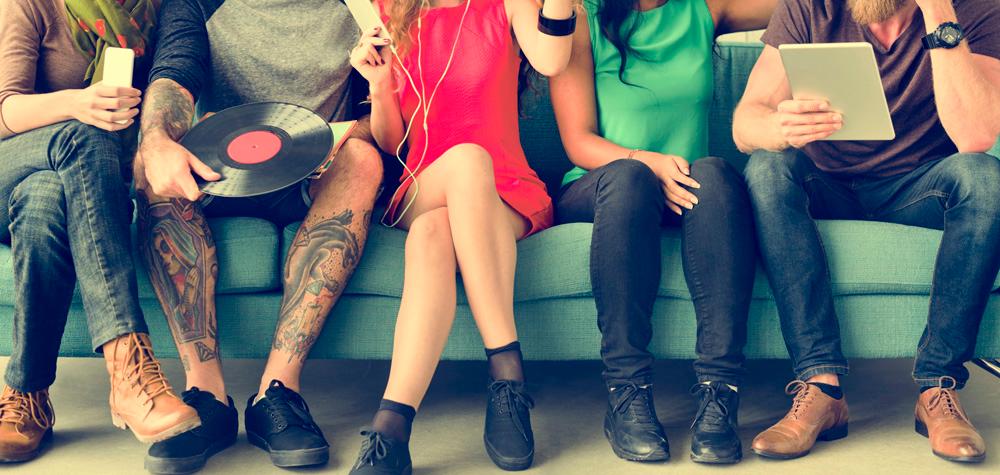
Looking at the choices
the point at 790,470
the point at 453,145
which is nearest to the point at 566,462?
the point at 790,470

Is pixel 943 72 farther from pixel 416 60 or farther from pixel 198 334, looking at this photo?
pixel 198 334

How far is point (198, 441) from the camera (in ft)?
5.80

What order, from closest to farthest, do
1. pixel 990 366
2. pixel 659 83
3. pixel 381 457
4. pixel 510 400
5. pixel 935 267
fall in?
pixel 381 457
pixel 510 400
pixel 935 267
pixel 659 83
pixel 990 366

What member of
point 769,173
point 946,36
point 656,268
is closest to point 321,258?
point 656,268

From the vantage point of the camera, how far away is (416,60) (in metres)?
2.12

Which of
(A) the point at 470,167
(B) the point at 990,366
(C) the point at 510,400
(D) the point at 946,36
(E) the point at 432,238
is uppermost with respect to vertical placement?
(D) the point at 946,36

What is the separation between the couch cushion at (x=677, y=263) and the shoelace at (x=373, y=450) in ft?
1.15

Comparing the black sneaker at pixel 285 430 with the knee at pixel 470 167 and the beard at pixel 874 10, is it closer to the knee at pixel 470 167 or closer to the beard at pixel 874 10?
the knee at pixel 470 167

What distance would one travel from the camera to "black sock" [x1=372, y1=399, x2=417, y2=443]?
1729mm

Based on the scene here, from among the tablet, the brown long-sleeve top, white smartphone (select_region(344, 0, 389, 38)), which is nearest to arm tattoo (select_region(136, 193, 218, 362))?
the brown long-sleeve top

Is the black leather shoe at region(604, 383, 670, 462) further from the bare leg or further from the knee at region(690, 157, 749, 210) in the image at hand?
the knee at region(690, 157, 749, 210)

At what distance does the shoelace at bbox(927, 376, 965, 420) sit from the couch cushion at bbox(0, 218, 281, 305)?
4.18ft

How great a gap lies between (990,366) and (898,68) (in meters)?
0.83

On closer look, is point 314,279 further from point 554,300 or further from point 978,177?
point 978,177
